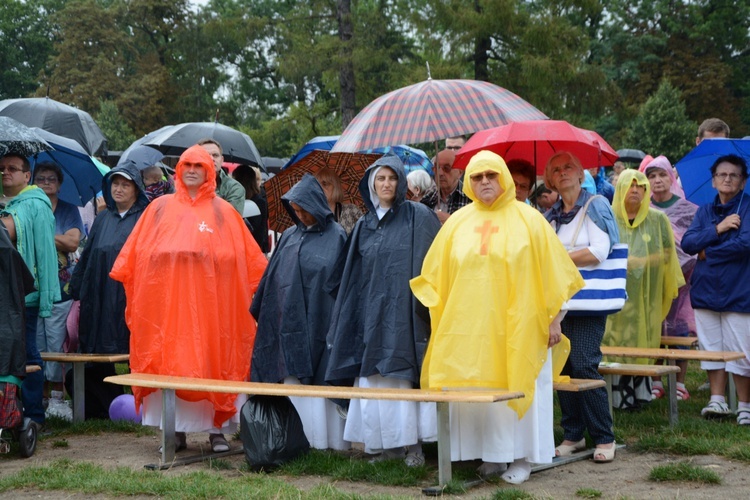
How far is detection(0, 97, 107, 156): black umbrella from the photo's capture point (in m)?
10.8

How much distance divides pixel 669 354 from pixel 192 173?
3694 millimetres

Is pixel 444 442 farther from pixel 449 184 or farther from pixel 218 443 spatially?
pixel 449 184

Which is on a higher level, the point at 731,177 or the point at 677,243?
the point at 731,177

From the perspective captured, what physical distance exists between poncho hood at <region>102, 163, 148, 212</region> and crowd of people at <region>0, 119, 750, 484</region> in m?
0.02

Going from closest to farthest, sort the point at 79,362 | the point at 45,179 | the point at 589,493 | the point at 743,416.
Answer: the point at 589,493
the point at 743,416
the point at 79,362
the point at 45,179

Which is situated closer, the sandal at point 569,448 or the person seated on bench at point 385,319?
the person seated on bench at point 385,319

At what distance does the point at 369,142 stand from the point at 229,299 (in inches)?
58.8

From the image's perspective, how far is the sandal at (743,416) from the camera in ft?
25.3

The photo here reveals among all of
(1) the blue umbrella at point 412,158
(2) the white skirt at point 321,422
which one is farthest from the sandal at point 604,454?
(1) the blue umbrella at point 412,158

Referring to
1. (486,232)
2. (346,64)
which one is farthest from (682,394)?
(346,64)

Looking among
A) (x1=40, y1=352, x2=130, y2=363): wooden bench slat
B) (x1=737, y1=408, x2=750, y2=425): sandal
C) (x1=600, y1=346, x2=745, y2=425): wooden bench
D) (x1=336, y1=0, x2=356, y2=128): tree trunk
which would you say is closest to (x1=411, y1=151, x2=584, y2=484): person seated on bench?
(x1=600, y1=346, x2=745, y2=425): wooden bench

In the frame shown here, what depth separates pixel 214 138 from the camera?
10414 mm

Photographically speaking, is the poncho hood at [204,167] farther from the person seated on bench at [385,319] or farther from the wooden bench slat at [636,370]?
the wooden bench slat at [636,370]

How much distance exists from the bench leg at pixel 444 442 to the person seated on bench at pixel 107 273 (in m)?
3.52
